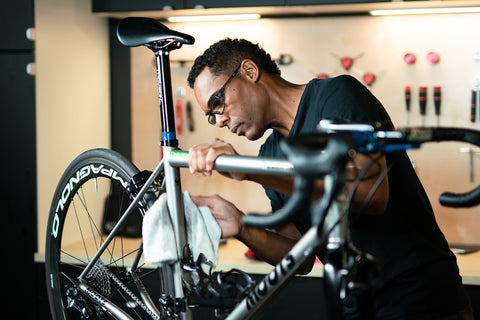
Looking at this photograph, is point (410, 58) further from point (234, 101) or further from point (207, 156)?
point (207, 156)

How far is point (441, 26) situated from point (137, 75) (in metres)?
1.46

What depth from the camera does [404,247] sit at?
1.22 meters

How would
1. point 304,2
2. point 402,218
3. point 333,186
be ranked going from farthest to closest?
point 304,2 → point 402,218 → point 333,186

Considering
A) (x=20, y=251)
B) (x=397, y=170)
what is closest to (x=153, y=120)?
(x=20, y=251)

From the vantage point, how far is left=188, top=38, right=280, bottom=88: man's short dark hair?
55.0 inches

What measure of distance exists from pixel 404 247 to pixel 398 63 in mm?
1599

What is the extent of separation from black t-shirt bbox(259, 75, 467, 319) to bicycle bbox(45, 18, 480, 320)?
231 mm

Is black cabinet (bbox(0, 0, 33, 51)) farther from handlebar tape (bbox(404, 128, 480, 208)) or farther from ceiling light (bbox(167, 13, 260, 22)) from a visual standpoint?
handlebar tape (bbox(404, 128, 480, 208))

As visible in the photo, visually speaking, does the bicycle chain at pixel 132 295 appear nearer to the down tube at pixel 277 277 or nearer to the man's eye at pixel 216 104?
the down tube at pixel 277 277

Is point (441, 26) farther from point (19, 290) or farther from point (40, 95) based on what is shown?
point (19, 290)

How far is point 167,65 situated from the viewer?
1.28 metres

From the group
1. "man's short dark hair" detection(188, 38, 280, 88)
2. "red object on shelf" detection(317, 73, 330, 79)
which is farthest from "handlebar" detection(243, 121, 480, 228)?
"red object on shelf" detection(317, 73, 330, 79)

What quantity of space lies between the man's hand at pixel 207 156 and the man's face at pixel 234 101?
326 mm

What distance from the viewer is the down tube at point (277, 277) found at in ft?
2.94
